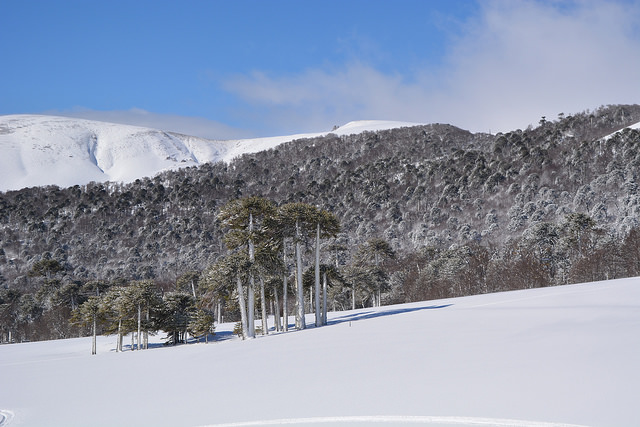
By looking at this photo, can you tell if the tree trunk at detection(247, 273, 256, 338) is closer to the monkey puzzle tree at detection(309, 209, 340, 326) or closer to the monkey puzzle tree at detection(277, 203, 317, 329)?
Result: the monkey puzzle tree at detection(277, 203, 317, 329)

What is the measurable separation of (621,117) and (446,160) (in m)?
49.5

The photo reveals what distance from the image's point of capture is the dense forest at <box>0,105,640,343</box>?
55.0 metres

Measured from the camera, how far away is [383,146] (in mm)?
175625

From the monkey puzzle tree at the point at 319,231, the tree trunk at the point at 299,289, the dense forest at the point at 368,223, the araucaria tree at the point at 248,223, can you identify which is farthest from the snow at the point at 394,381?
the dense forest at the point at 368,223

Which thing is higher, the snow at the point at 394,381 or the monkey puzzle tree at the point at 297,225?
the monkey puzzle tree at the point at 297,225

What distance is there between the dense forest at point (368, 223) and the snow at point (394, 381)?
13.4m

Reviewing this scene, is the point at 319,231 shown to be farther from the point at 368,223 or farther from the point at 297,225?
the point at 368,223

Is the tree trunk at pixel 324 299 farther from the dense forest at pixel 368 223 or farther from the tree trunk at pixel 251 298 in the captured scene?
the tree trunk at pixel 251 298

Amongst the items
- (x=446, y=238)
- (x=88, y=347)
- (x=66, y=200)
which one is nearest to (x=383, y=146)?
(x=446, y=238)

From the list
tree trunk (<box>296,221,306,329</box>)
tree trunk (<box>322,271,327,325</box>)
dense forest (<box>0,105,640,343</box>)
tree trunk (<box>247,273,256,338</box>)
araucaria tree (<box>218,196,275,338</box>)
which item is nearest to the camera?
tree trunk (<box>247,273,256,338</box>)

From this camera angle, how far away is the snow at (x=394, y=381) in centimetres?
943

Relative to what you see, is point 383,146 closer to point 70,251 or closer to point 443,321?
point 70,251

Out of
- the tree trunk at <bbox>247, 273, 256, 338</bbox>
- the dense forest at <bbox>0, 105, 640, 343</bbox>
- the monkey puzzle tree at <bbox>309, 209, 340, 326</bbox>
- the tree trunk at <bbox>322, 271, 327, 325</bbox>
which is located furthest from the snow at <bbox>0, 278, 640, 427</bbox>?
the dense forest at <bbox>0, 105, 640, 343</bbox>

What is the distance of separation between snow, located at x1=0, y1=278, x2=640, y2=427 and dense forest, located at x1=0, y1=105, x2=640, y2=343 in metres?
13.4
